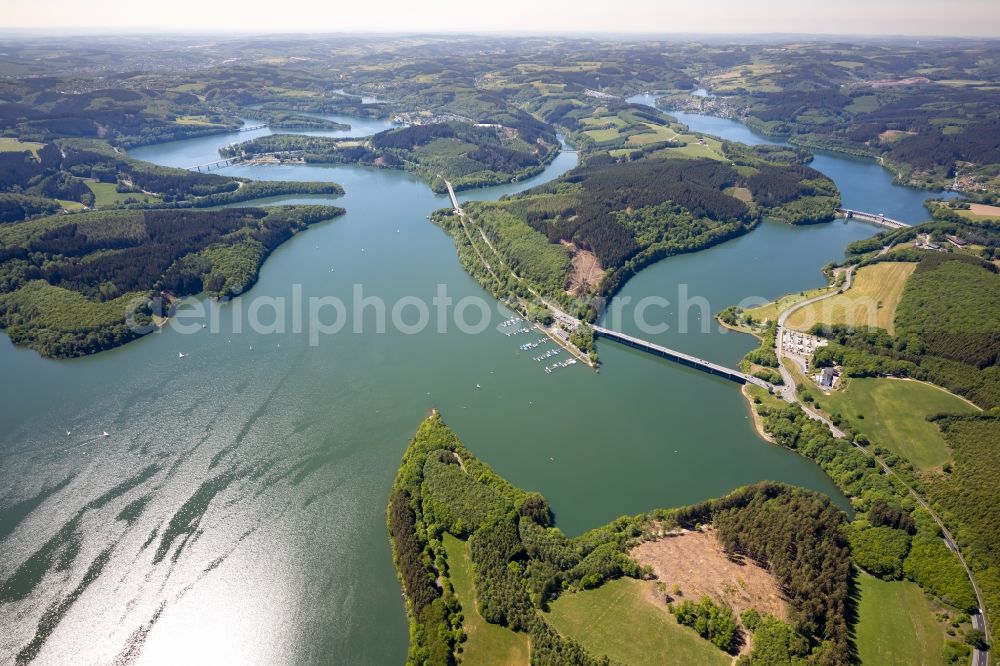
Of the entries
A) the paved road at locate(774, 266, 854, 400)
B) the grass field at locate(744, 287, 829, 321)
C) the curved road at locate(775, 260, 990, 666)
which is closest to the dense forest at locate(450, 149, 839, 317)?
the grass field at locate(744, 287, 829, 321)

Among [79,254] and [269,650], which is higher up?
[79,254]

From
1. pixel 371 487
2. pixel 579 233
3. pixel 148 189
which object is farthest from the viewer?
pixel 148 189

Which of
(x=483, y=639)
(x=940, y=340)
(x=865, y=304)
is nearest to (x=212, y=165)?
(x=483, y=639)

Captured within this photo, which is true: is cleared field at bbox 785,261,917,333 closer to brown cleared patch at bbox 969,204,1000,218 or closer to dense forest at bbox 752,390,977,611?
dense forest at bbox 752,390,977,611

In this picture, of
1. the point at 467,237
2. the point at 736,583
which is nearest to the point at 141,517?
the point at 736,583

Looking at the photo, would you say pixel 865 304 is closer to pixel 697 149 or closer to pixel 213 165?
pixel 697 149

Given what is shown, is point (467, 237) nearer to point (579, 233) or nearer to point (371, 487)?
point (579, 233)

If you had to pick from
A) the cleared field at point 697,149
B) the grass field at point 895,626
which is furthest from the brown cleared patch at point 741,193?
the grass field at point 895,626

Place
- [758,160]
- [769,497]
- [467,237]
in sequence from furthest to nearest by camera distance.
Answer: [758,160], [467,237], [769,497]
